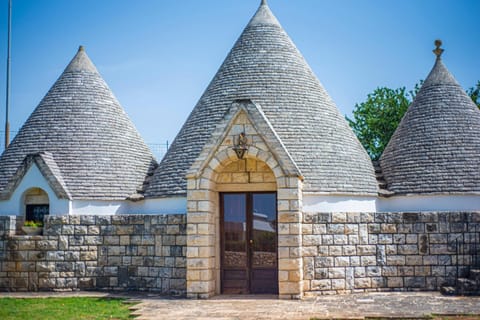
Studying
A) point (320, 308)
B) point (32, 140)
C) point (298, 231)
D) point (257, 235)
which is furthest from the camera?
point (32, 140)

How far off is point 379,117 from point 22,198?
2349cm

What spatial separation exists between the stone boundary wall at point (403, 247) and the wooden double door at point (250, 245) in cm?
163

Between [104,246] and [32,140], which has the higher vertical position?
[32,140]

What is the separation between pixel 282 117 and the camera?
54.7 ft

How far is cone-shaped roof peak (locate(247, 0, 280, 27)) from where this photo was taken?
19172 millimetres

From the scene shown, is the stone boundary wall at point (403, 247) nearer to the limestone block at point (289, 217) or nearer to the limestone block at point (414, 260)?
the limestone block at point (414, 260)

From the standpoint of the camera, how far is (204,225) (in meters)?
13.9

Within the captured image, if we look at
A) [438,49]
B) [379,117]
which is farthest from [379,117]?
[438,49]

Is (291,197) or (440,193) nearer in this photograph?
(291,197)

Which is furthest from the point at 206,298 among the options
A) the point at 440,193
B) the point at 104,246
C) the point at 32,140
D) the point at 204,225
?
the point at 32,140

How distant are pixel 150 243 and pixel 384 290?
5777 mm

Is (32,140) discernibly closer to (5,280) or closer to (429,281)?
(5,280)

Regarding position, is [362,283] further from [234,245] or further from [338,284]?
[234,245]

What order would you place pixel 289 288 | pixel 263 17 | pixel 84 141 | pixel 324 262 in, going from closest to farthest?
pixel 289 288 < pixel 324 262 < pixel 84 141 < pixel 263 17
